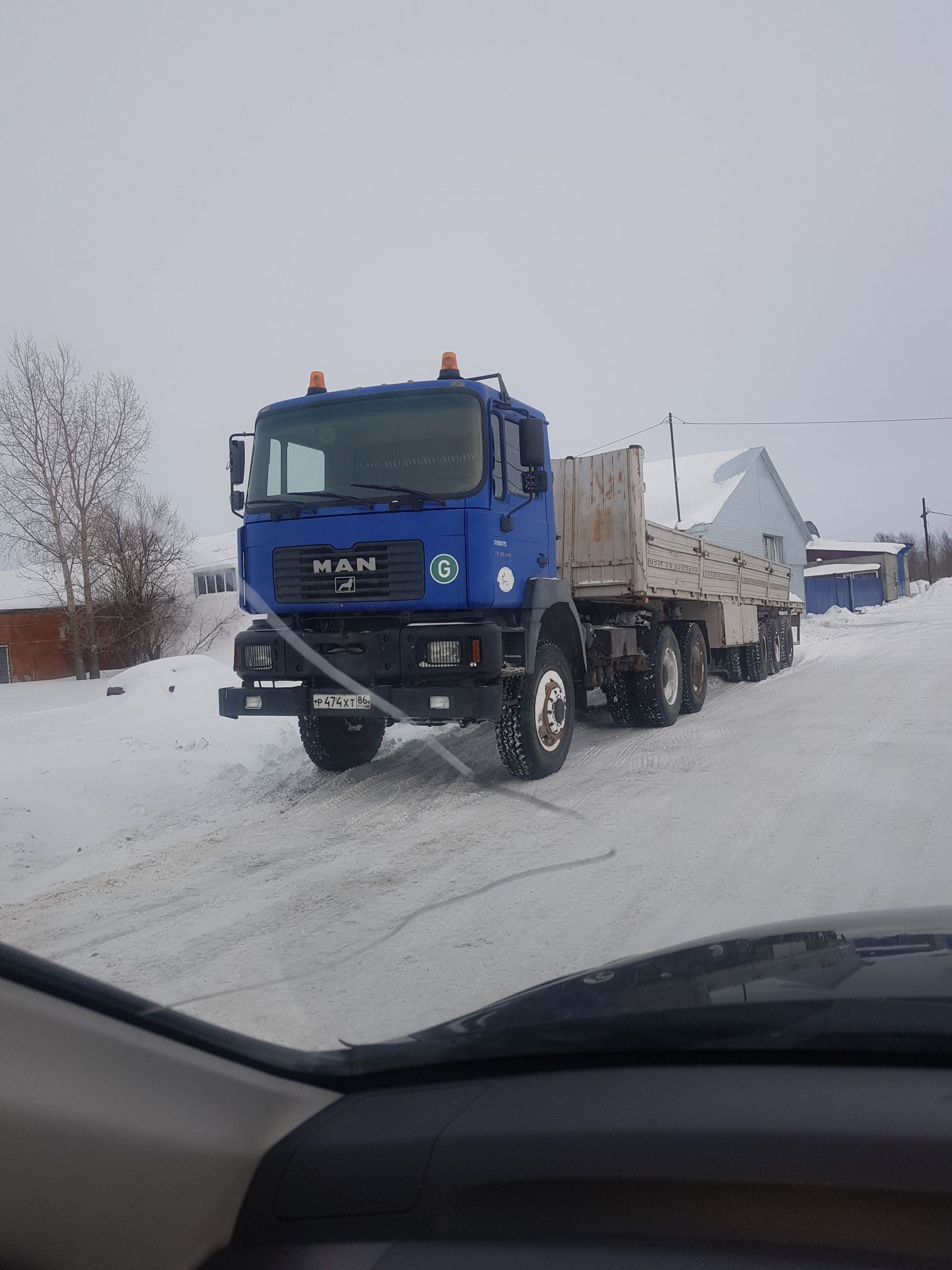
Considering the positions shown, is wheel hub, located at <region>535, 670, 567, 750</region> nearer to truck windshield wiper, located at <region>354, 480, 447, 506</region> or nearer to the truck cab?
the truck cab

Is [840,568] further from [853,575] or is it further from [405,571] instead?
[405,571]

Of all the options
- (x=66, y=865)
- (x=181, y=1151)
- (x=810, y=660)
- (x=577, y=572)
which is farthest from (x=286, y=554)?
(x=810, y=660)

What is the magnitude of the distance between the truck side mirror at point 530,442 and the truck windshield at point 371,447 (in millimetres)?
387

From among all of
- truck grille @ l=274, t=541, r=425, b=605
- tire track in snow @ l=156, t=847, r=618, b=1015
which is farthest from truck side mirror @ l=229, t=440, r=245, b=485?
tire track in snow @ l=156, t=847, r=618, b=1015

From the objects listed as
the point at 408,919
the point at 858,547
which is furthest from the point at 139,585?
the point at 858,547

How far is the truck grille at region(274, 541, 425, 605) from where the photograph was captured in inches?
266

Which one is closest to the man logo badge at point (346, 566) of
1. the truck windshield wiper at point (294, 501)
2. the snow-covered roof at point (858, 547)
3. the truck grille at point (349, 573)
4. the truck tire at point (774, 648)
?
the truck grille at point (349, 573)

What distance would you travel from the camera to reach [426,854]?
548cm

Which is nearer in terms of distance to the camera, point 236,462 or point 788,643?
point 236,462

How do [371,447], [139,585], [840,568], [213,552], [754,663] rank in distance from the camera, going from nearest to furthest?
[371,447] → [754,663] → [139,585] → [213,552] → [840,568]

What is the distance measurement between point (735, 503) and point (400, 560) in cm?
3043

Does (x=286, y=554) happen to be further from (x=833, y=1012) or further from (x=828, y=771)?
(x=833, y=1012)

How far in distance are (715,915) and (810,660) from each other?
15.9 meters

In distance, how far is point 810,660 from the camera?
18984mm
